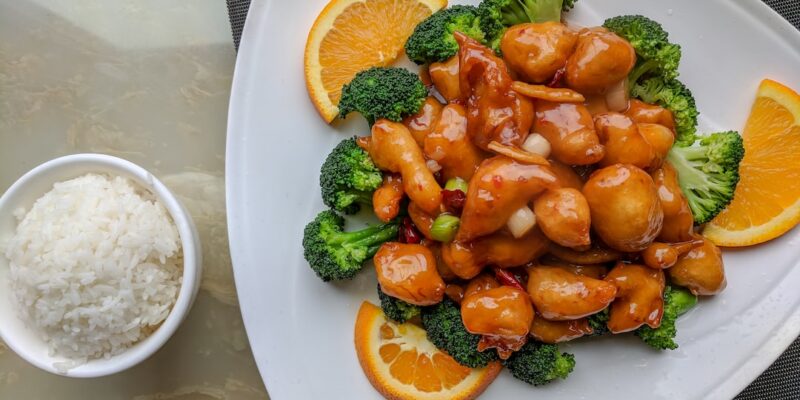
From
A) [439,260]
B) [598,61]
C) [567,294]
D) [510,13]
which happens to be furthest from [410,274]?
[510,13]

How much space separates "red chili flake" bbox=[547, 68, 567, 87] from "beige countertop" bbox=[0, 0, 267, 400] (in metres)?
1.40

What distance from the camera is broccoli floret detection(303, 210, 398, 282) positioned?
2.48 meters

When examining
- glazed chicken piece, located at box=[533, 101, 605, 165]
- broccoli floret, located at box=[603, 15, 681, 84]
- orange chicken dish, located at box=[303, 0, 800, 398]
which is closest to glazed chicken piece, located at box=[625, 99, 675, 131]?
orange chicken dish, located at box=[303, 0, 800, 398]

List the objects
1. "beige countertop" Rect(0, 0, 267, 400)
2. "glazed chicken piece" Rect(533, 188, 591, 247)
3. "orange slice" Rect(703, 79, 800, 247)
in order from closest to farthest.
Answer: "glazed chicken piece" Rect(533, 188, 591, 247) → "orange slice" Rect(703, 79, 800, 247) → "beige countertop" Rect(0, 0, 267, 400)

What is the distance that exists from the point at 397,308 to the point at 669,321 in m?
0.98

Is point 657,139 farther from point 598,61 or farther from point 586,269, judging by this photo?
point 586,269

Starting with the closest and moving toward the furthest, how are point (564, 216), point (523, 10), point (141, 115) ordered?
1. point (564, 216)
2. point (523, 10)
3. point (141, 115)

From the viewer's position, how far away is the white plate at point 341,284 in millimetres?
2596

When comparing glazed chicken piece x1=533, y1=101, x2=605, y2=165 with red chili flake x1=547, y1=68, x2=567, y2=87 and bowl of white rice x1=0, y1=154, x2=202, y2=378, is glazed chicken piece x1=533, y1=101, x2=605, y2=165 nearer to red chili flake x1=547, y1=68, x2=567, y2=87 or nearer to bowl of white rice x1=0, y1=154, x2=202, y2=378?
red chili flake x1=547, y1=68, x2=567, y2=87

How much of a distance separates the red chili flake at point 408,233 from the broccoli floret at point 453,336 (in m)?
0.26

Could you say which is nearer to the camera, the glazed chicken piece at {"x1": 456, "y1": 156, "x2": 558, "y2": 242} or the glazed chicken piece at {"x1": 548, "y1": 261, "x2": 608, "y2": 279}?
the glazed chicken piece at {"x1": 456, "y1": 156, "x2": 558, "y2": 242}

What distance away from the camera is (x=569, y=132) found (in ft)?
7.46

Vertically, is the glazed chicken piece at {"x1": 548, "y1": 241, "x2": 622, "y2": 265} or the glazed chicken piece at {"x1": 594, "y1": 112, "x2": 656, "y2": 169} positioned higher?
the glazed chicken piece at {"x1": 594, "y1": 112, "x2": 656, "y2": 169}

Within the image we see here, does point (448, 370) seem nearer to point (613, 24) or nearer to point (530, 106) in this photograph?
point (530, 106)
